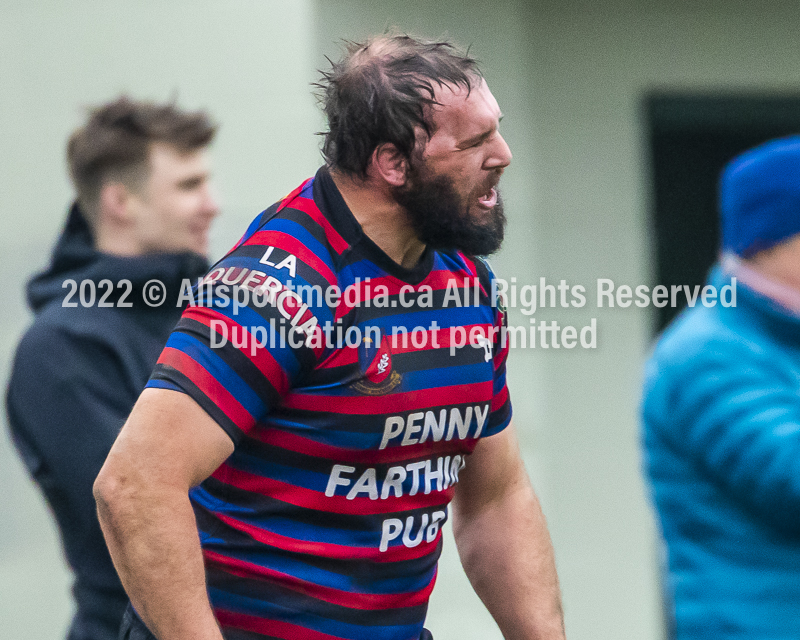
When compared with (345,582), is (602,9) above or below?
above

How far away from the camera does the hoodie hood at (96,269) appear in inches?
106

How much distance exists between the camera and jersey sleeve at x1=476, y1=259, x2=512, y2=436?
2.02m

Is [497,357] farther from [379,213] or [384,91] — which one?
[384,91]

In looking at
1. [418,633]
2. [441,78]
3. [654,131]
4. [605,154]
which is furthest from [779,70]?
Result: [418,633]

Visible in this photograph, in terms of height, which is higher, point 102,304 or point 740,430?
point 102,304

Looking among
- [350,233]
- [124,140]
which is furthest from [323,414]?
[124,140]

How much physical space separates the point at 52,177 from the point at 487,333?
92.1 inches

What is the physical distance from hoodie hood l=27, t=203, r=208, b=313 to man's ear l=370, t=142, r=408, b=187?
107 cm

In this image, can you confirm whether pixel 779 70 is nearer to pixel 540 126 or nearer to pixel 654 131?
pixel 654 131

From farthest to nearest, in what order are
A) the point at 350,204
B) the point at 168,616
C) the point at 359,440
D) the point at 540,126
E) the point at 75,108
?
1. the point at 540,126
2. the point at 75,108
3. the point at 350,204
4. the point at 359,440
5. the point at 168,616

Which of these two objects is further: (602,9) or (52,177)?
(602,9)

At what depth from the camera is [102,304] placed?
2598 mm

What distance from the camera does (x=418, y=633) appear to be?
1951mm

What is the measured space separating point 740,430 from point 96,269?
1.75 metres
